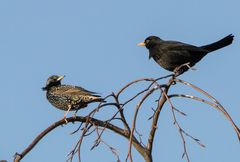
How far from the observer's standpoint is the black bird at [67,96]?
27.0 feet

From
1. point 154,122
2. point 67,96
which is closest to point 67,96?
point 67,96

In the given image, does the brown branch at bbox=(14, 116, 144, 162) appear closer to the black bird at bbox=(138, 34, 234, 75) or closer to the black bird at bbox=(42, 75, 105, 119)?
the black bird at bbox=(42, 75, 105, 119)

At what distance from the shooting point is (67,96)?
852 centimetres

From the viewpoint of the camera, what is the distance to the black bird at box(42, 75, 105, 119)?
8242 millimetres

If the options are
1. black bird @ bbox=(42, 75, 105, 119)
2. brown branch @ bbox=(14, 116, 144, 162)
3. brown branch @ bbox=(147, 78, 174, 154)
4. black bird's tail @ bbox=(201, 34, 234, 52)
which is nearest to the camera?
brown branch @ bbox=(14, 116, 144, 162)

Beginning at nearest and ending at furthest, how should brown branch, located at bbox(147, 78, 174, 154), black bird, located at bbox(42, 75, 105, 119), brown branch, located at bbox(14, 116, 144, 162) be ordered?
1. brown branch, located at bbox(14, 116, 144, 162)
2. brown branch, located at bbox(147, 78, 174, 154)
3. black bird, located at bbox(42, 75, 105, 119)

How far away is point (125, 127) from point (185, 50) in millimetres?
4714

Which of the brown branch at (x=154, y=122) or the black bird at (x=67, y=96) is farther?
the black bird at (x=67, y=96)

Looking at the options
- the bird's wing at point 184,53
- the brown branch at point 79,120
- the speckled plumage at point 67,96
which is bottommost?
the brown branch at point 79,120

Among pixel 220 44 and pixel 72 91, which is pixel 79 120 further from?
pixel 220 44

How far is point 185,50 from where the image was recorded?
8.80 m

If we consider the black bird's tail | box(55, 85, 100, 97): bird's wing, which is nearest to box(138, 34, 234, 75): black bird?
the black bird's tail

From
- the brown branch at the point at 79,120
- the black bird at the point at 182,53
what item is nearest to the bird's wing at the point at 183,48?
the black bird at the point at 182,53

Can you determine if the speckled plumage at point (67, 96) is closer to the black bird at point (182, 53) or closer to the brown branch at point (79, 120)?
the black bird at point (182, 53)
